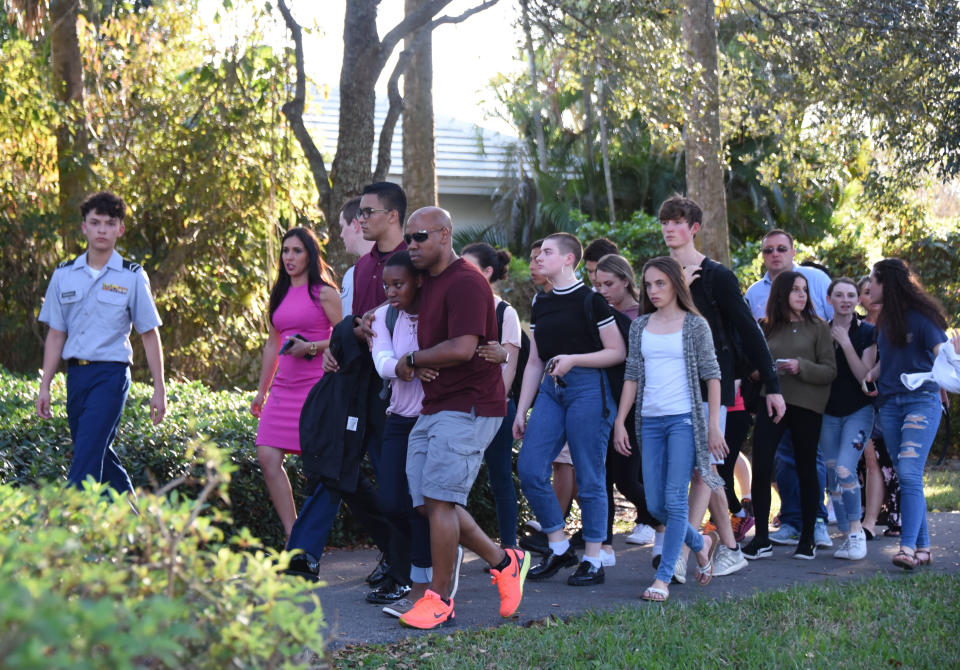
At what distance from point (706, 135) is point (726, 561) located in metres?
7.76

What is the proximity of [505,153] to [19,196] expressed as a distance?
18414mm

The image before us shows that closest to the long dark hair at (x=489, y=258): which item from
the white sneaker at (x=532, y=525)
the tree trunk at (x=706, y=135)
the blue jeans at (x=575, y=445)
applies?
the blue jeans at (x=575, y=445)

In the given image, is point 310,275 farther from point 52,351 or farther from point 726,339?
point 726,339

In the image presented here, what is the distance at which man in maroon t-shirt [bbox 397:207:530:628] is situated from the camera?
5461 mm

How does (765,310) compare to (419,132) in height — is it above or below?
below

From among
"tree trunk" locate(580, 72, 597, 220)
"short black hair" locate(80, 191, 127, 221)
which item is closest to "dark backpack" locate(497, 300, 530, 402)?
"short black hair" locate(80, 191, 127, 221)

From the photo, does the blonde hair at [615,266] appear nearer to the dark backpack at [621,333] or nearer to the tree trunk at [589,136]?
the dark backpack at [621,333]

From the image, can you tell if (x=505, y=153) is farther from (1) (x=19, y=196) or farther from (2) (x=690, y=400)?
(2) (x=690, y=400)

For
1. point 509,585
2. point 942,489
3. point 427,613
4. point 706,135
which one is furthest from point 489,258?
point 942,489

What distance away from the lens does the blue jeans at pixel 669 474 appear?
636 cm

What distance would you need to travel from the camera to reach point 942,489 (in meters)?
12.2

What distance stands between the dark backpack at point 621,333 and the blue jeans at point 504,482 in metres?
0.72

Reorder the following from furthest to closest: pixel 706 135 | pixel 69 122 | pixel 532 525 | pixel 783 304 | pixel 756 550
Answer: pixel 706 135 → pixel 69 122 → pixel 532 525 → pixel 783 304 → pixel 756 550

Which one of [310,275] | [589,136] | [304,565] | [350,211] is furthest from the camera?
[589,136]
